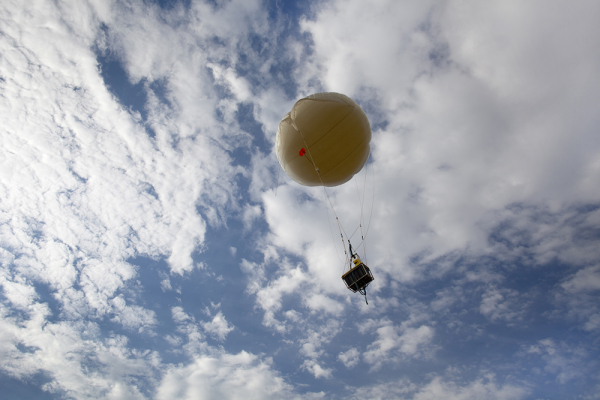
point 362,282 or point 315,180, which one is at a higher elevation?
point 315,180

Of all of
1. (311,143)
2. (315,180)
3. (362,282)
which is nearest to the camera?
(362,282)

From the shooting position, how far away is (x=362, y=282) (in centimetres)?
1438

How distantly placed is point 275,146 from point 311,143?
120 inches

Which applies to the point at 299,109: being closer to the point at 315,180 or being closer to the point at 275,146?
the point at 275,146

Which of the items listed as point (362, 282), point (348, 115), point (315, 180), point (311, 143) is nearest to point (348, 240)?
point (362, 282)

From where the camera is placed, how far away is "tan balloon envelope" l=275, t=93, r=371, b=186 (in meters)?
15.5

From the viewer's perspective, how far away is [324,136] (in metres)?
15.5

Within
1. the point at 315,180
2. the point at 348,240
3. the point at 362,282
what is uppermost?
the point at 315,180

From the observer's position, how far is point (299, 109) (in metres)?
16.1

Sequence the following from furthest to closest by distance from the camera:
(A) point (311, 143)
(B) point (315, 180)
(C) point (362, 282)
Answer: (B) point (315, 180)
(A) point (311, 143)
(C) point (362, 282)

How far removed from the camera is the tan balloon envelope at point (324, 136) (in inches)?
612

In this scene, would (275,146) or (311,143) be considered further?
(275,146)

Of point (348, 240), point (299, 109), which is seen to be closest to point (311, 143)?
point (299, 109)

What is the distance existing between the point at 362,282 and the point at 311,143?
730 cm
